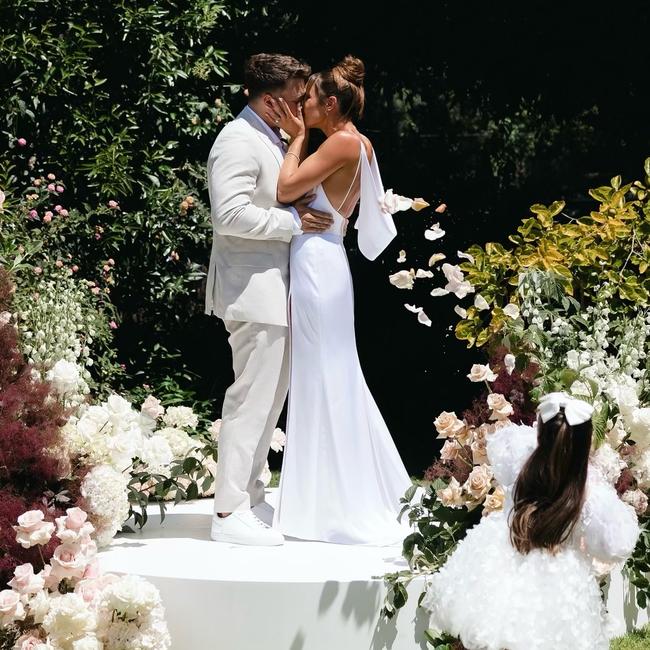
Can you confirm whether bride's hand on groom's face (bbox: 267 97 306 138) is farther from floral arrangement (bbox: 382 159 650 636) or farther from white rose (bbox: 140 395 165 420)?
white rose (bbox: 140 395 165 420)

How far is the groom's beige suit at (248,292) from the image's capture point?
15.4 feet

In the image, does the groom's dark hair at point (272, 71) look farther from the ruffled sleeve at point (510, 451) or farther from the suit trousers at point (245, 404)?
the ruffled sleeve at point (510, 451)

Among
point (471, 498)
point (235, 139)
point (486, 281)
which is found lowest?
point (471, 498)

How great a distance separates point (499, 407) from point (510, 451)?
0.77 m

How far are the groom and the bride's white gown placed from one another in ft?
0.42

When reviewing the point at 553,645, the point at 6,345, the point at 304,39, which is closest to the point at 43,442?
the point at 6,345

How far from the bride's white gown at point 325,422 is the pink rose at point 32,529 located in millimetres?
1193

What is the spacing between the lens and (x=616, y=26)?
899 centimetres

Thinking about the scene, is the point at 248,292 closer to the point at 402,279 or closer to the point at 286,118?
the point at 402,279

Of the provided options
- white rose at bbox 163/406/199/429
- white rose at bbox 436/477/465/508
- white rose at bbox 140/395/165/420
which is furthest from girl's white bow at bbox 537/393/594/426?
white rose at bbox 163/406/199/429

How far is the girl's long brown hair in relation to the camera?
11.3 feet

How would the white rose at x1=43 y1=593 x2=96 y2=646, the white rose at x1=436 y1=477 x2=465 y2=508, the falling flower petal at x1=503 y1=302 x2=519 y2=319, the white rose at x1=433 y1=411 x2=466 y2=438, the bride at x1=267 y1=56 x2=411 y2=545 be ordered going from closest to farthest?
the white rose at x1=43 y1=593 x2=96 y2=646
the white rose at x1=436 y1=477 x2=465 y2=508
the white rose at x1=433 y1=411 x2=466 y2=438
the falling flower petal at x1=503 y1=302 x2=519 y2=319
the bride at x1=267 y1=56 x2=411 y2=545

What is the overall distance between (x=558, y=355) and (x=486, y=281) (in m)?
0.56

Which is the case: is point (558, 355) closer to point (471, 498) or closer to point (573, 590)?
point (471, 498)
